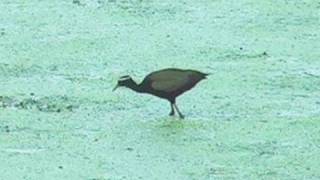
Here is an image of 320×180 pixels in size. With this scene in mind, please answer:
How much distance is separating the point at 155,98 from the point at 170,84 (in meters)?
0.23

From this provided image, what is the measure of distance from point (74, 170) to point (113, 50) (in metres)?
1.30

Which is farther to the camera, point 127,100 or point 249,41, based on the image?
point 249,41

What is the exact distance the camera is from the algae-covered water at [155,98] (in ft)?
11.1

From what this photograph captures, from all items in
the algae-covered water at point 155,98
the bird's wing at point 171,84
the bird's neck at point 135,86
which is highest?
the bird's wing at point 171,84

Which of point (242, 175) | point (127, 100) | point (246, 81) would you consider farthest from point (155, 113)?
point (242, 175)

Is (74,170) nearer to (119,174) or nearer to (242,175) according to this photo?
(119,174)

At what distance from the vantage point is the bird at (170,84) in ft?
12.6

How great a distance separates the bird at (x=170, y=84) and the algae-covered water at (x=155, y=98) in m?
0.06

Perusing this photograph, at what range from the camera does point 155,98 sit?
4051 mm

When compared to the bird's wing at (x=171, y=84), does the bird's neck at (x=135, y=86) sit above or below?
below

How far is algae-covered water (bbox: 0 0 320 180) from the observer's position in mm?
3389

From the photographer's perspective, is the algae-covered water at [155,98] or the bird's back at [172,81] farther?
the bird's back at [172,81]

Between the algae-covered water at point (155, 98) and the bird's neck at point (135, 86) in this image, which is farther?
the bird's neck at point (135, 86)

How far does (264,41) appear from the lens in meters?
4.68
